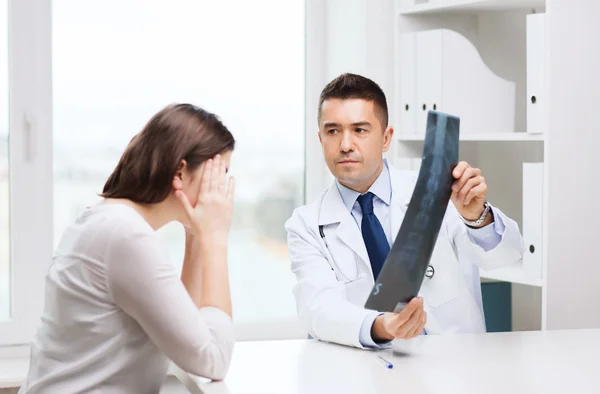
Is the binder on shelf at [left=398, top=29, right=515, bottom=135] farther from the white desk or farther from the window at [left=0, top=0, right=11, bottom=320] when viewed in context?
the window at [left=0, top=0, right=11, bottom=320]

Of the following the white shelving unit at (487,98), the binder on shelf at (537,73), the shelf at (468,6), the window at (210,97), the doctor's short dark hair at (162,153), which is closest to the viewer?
the doctor's short dark hair at (162,153)

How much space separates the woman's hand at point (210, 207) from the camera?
4.76ft

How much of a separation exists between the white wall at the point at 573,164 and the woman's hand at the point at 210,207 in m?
1.06

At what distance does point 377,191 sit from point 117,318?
945 mm

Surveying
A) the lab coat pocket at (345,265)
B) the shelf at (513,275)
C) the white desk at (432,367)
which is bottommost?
the white desk at (432,367)

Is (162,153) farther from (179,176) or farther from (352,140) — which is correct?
(352,140)

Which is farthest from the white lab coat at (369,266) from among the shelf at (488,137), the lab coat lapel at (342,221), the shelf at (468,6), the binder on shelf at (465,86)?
the shelf at (468,6)

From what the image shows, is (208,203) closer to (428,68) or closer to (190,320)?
(190,320)

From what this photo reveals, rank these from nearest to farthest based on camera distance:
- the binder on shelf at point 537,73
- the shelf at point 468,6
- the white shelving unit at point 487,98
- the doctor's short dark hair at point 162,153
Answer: the doctor's short dark hair at point 162,153
the binder on shelf at point 537,73
the shelf at point 468,6
the white shelving unit at point 487,98

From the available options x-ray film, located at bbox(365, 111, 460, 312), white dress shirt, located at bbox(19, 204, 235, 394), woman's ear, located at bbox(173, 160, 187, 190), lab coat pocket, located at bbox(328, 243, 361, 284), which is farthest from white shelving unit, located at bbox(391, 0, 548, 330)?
white dress shirt, located at bbox(19, 204, 235, 394)

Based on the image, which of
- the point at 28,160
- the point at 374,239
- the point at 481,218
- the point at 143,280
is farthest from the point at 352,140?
the point at 28,160

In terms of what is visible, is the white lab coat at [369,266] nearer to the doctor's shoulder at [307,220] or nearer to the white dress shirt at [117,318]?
the doctor's shoulder at [307,220]

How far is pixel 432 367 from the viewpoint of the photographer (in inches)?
58.2

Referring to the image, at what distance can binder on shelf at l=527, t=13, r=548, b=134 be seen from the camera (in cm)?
217
